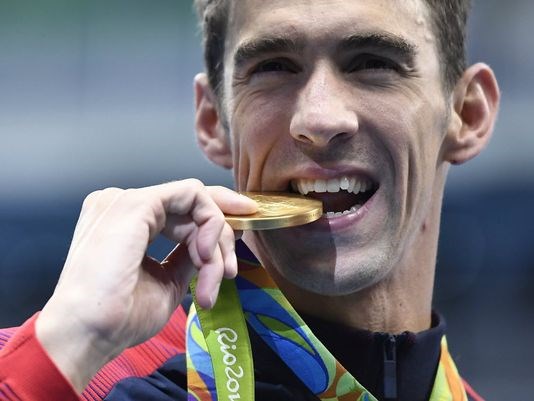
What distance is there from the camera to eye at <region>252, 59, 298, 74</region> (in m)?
2.46

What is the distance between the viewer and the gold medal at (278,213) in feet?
6.61

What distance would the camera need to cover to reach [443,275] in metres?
6.08

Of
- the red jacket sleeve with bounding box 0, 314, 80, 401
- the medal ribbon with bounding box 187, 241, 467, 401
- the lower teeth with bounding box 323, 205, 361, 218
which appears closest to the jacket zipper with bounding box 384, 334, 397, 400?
the medal ribbon with bounding box 187, 241, 467, 401

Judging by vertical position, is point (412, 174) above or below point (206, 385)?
above

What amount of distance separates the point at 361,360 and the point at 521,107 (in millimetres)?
4260

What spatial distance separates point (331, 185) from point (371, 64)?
0.31 meters

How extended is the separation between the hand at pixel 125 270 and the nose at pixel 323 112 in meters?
0.35

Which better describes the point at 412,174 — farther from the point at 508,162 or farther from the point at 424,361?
the point at 508,162

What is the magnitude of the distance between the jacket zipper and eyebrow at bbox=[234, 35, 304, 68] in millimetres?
714

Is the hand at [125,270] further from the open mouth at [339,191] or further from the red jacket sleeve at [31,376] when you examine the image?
the open mouth at [339,191]

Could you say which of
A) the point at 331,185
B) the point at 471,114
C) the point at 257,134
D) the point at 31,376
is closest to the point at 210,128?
the point at 257,134

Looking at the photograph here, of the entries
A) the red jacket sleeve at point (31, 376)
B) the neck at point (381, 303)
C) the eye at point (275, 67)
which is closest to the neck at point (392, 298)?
the neck at point (381, 303)

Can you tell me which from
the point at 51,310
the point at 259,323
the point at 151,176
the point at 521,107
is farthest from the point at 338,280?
the point at 521,107

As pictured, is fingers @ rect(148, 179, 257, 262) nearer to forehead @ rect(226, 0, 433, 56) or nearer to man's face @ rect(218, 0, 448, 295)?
man's face @ rect(218, 0, 448, 295)
